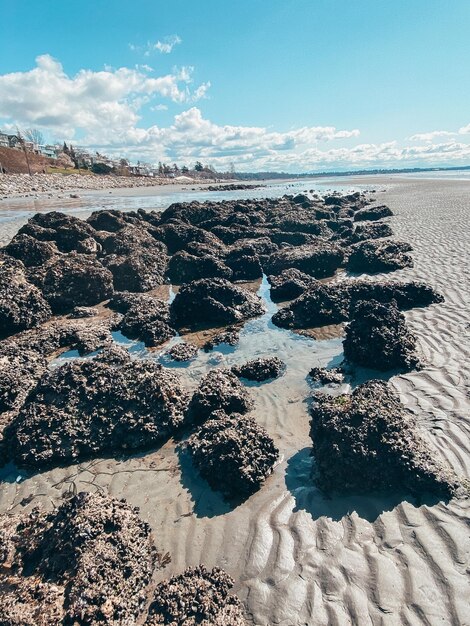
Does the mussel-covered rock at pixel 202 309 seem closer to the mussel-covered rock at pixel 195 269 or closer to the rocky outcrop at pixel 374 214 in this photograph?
the mussel-covered rock at pixel 195 269

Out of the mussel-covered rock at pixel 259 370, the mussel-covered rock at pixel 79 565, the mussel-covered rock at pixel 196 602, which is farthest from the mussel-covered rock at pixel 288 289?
the mussel-covered rock at pixel 196 602

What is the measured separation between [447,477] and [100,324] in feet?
30.3

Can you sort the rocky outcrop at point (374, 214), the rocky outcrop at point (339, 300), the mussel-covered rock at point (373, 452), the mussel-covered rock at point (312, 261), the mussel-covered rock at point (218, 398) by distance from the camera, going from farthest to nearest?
the rocky outcrop at point (374, 214), the mussel-covered rock at point (312, 261), the rocky outcrop at point (339, 300), the mussel-covered rock at point (218, 398), the mussel-covered rock at point (373, 452)

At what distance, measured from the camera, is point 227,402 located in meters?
6.93

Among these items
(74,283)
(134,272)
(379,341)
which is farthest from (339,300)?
(74,283)

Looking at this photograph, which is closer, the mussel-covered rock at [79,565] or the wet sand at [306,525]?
the mussel-covered rock at [79,565]

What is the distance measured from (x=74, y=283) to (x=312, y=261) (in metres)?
9.25

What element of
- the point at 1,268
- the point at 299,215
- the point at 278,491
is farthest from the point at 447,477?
the point at 299,215

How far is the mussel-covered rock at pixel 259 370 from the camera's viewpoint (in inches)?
319

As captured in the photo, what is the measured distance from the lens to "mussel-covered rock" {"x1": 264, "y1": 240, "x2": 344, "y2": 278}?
16203mm

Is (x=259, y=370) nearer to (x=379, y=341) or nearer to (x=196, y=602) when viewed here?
(x=379, y=341)

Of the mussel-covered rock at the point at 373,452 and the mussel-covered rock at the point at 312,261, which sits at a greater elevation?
the mussel-covered rock at the point at 373,452

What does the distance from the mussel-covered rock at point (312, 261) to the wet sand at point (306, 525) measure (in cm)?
896

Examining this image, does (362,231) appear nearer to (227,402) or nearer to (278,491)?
(227,402)
